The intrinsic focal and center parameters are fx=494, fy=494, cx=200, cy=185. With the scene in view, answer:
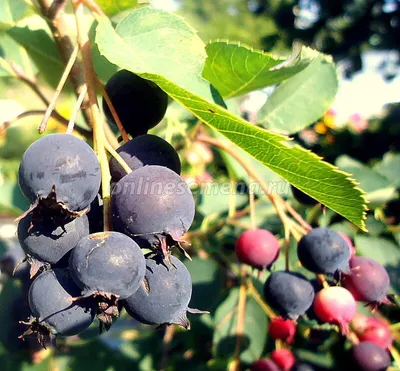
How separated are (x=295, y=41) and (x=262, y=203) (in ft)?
5.97

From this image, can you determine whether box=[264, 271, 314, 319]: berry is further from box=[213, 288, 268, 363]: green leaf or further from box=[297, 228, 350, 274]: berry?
box=[213, 288, 268, 363]: green leaf

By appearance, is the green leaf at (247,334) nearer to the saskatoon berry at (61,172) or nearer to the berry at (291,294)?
the berry at (291,294)

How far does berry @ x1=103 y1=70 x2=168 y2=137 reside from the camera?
0.79m

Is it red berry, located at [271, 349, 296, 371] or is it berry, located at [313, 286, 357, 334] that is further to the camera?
red berry, located at [271, 349, 296, 371]

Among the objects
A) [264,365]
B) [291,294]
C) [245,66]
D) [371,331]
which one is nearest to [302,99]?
[245,66]

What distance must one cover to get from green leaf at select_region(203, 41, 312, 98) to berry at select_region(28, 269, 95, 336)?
0.43 m

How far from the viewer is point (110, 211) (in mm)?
632

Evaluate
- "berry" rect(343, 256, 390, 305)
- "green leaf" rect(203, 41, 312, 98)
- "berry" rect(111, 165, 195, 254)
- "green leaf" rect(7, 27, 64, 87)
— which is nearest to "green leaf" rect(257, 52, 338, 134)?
"green leaf" rect(203, 41, 312, 98)

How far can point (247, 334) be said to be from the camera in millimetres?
1421

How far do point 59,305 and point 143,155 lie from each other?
224mm

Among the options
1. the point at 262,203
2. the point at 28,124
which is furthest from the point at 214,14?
the point at 262,203

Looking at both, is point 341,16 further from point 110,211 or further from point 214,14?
point 214,14

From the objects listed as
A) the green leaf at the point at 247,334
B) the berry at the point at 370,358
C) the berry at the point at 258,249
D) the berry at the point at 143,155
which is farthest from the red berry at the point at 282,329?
the berry at the point at 143,155

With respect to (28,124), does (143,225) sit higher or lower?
higher
